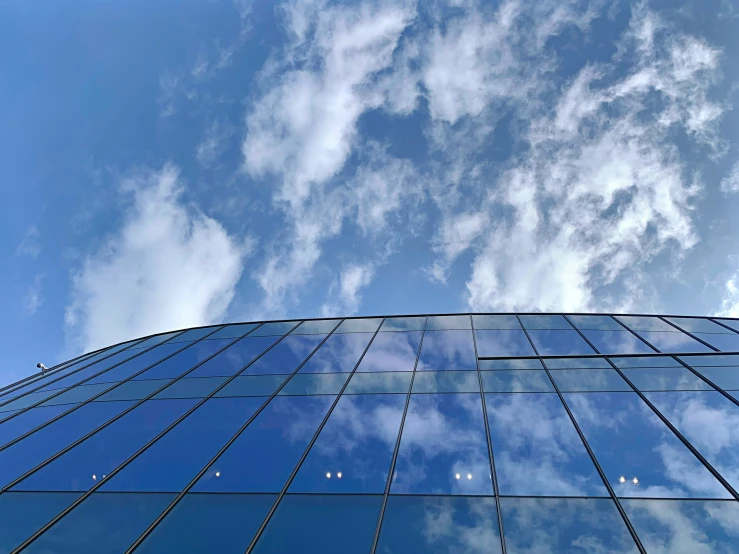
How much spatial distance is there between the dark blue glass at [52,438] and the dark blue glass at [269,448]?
4.40 metres

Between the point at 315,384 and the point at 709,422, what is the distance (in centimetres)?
956

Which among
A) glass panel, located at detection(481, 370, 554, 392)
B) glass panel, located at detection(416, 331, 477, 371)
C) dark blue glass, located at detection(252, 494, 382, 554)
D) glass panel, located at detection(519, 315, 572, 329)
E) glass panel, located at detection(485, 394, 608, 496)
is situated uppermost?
glass panel, located at detection(519, 315, 572, 329)

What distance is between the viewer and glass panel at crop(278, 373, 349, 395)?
1302cm

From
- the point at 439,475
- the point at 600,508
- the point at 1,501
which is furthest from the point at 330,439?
the point at 1,501

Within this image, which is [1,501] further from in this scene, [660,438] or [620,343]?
[620,343]

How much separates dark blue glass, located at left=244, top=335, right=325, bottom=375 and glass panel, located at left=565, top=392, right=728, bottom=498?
8.49 metres

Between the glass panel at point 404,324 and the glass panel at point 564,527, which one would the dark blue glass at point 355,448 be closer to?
the glass panel at point 564,527

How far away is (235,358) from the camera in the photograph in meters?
16.2

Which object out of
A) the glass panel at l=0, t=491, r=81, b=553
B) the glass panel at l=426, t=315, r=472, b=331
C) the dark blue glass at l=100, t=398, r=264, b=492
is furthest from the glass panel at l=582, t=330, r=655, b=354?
the glass panel at l=0, t=491, r=81, b=553

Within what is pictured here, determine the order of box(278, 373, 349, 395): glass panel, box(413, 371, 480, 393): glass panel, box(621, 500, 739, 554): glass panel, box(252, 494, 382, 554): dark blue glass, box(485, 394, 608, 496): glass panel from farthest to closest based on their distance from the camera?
box(278, 373, 349, 395): glass panel < box(413, 371, 480, 393): glass panel < box(485, 394, 608, 496): glass panel < box(252, 494, 382, 554): dark blue glass < box(621, 500, 739, 554): glass panel

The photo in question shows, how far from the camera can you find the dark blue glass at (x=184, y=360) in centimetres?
1540

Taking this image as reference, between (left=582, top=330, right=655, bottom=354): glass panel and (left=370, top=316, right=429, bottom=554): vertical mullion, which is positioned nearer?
(left=370, top=316, right=429, bottom=554): vertical mullion

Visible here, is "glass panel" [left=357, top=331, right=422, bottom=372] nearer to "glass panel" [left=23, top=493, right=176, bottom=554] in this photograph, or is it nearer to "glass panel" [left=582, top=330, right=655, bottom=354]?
"glass panel" [left=582, top=330, right=655, bottom=354]

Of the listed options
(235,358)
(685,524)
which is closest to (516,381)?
(685,524)
